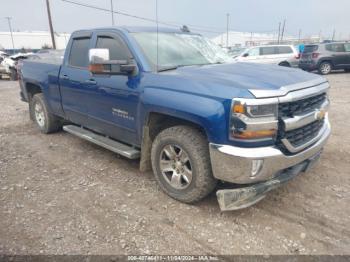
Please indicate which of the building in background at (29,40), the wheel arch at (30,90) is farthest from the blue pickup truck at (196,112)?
the building in background at (29,40)

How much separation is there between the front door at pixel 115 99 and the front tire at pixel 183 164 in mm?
495

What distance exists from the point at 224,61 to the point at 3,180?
3.38m

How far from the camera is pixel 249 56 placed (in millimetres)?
16625

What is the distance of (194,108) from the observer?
2902 mm

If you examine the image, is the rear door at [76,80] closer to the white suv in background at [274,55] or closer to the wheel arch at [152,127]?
the wheel arch at [152,127]

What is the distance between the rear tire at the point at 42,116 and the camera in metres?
5.85

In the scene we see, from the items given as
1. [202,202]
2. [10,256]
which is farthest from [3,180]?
[202,202]

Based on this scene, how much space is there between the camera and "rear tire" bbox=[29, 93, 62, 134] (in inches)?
230

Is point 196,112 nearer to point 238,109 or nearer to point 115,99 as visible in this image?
point 238,109

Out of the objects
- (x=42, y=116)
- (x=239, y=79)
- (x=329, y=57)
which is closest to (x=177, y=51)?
(x=239, y=79)

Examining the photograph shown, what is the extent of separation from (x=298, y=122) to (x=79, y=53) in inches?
134

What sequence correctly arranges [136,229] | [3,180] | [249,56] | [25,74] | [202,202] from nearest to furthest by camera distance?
[136,229], [202,202], [3,180], [25,74], [249,56]

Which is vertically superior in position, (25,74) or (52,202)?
(25,74)

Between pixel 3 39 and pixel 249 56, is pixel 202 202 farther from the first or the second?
pixel 3 39
